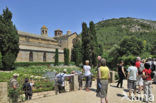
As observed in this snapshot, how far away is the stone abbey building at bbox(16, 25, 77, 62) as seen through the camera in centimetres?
2944

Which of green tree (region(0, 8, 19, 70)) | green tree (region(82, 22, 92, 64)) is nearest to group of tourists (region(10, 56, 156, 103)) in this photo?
green tree (region(0, 8, 19, 70))

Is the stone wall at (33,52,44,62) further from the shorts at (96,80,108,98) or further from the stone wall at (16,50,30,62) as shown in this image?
the shorts at (96,80,108,98)

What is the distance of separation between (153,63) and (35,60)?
93.4 ft

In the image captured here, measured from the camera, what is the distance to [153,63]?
6852 millimetres

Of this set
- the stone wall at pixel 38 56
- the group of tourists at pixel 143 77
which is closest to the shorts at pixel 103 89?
the group of tourists at pixel 143 77

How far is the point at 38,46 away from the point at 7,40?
14.1 meters

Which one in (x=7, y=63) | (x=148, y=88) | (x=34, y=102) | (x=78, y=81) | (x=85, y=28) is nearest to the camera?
(x=148, y=88)

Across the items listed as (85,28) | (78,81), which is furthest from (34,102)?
(85,28)

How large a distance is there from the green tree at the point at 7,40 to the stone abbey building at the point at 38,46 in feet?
23.5

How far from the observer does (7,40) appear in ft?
68.7

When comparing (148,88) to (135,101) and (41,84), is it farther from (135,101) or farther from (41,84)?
(41,84)

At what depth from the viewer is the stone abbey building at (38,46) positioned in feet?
96.6

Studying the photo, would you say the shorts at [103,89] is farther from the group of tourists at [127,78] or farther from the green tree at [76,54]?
the green tree at [76,54]

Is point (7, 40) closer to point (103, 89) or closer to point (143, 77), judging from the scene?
point (103, 89)
